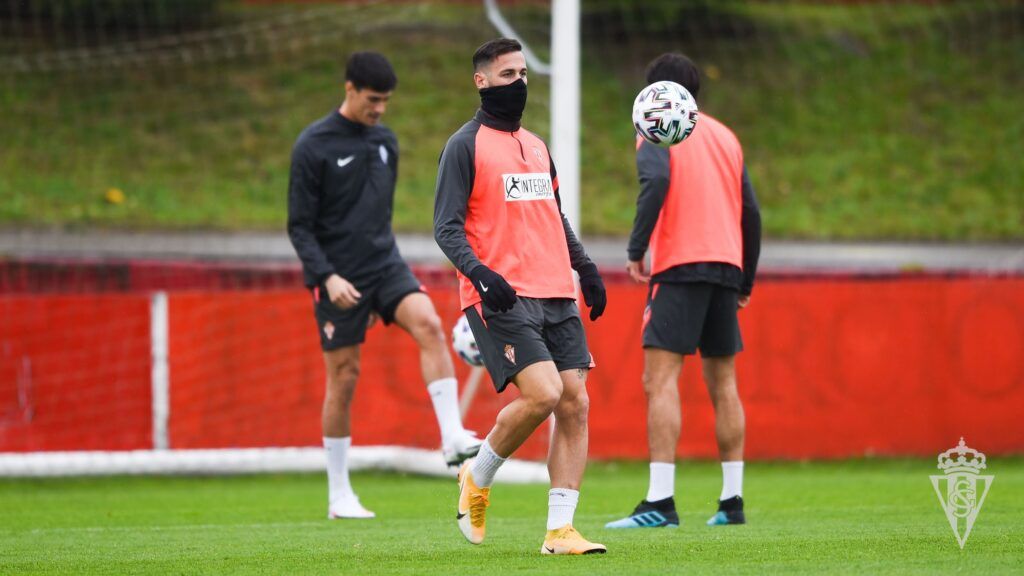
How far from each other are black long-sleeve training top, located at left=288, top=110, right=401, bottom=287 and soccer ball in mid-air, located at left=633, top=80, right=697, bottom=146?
73.3 inches

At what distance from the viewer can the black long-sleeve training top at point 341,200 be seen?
24.7 ft

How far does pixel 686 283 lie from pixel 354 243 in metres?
1.95

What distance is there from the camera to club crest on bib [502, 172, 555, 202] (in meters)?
5.43

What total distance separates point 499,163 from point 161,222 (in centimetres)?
1732

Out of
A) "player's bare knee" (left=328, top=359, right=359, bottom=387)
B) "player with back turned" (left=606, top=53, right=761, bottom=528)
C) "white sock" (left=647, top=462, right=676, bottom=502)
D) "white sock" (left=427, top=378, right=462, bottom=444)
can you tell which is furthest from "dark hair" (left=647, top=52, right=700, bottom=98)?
"player's bare knee" (left=328, top=359, right=359, bottom=387)

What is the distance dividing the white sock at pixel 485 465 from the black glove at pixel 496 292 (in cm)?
62

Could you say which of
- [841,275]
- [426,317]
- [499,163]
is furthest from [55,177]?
[499,163]

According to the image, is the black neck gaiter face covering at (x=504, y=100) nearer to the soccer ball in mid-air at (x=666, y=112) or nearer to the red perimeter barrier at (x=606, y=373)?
the soccer ball in mid-air at (x=666, y=112)

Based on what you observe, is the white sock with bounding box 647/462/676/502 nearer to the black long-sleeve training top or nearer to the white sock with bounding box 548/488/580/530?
the white sock with bounding box 548/488/580/530

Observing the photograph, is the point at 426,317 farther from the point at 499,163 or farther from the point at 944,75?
the point at 944,75

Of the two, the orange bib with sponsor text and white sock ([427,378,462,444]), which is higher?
the orange bib with sponsor text

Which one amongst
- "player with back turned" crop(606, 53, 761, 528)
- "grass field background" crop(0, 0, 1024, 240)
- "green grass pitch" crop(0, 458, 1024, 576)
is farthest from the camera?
"grass field background" crop(0, 0, 1024, 240)

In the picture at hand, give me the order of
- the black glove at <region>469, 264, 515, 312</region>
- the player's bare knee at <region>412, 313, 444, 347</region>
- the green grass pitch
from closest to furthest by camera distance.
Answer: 1. the green grass pitch
2. the black glove at <region>469, 264, 515, 312</region>
3. the player's bare knee at <region>412, 313, 444, 347</region>

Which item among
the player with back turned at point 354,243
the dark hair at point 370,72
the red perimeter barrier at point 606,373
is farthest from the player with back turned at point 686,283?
the red perimeter barrier at point 606,373
